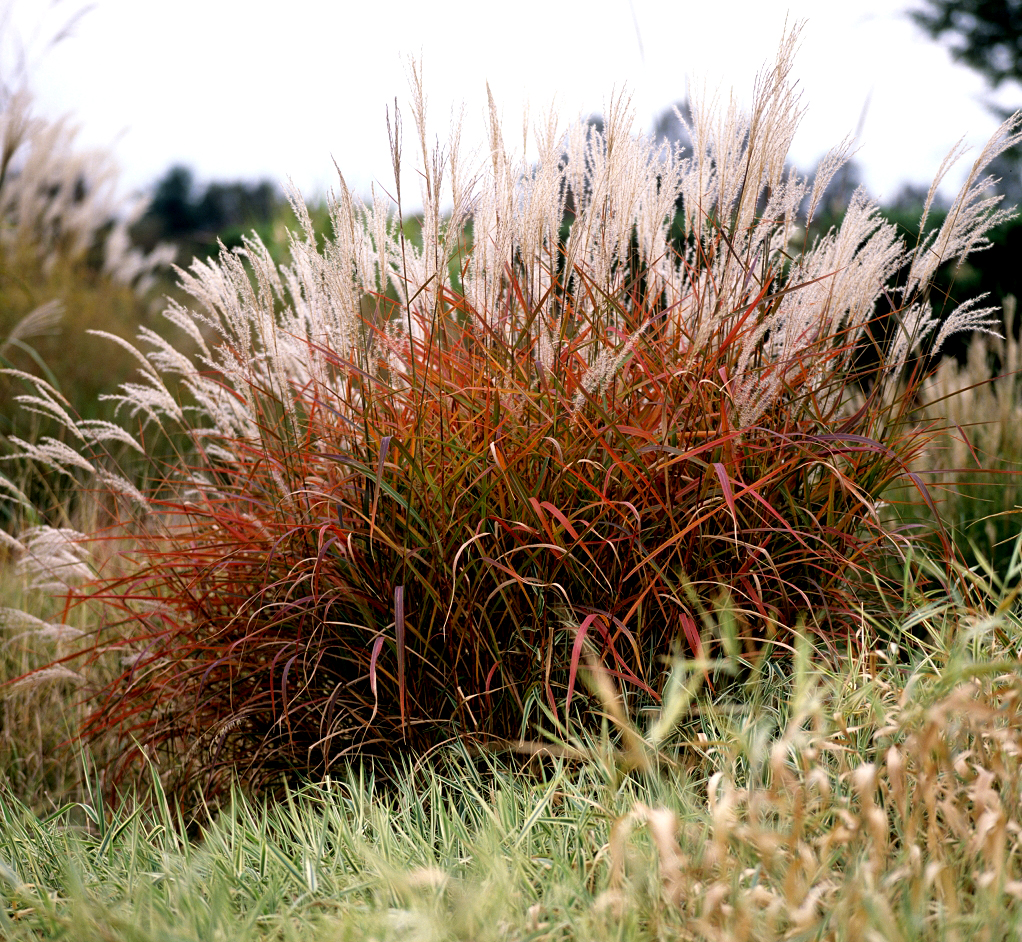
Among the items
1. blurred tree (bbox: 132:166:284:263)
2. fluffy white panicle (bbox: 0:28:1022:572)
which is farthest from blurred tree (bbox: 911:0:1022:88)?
blurred tree (bbox: 132:166:284:263)

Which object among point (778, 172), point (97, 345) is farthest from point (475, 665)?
point (97, 345)

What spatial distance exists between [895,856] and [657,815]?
2.05 feet

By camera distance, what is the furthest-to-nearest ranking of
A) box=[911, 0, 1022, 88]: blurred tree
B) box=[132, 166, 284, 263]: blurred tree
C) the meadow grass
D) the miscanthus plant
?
box=[132, 166, 284, 263]: blurred tree → box=[911, 0, 1022, 88]: blurred tree → the miscanthus plant → the meadow grass

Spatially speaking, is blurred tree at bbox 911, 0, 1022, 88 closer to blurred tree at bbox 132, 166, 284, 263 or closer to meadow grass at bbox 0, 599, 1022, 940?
meadow grass at bbox 0, 599, 1022, 940

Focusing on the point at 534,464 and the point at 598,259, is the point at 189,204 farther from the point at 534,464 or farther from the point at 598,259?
the point at 534,464

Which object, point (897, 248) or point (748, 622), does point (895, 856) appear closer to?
point (748, 622)

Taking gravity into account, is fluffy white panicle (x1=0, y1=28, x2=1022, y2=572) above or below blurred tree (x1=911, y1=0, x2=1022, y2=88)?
below

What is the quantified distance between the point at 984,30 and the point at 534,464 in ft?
38.0

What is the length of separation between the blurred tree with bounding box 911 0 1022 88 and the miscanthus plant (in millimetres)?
10438

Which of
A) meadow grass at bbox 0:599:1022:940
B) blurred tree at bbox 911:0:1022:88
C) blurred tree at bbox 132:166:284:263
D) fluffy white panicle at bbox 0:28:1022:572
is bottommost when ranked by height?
blurred tree at bbox 132:166:284:263

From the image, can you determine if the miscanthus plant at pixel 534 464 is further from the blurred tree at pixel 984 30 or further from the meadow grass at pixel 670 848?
the blurred tree at pixel 984 30

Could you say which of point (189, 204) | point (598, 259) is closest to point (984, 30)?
point (598, 259)

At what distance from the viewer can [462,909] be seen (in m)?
1.15

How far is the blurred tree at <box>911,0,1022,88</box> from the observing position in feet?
33.7
